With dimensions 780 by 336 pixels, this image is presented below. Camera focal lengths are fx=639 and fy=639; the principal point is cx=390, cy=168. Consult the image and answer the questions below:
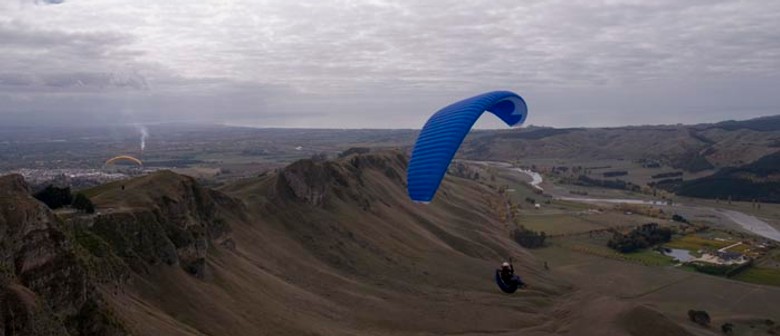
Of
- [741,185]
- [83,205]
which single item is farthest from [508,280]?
[741,185]

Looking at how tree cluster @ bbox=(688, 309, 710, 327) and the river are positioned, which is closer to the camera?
tree cluster @ bbox=(688, 309, 710, 327)

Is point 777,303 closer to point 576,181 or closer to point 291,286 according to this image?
point 291,286

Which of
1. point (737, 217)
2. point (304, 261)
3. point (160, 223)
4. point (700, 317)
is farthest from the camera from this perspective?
point (737, 217)

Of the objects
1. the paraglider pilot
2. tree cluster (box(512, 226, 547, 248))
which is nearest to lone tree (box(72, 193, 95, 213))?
the paraglider pilot

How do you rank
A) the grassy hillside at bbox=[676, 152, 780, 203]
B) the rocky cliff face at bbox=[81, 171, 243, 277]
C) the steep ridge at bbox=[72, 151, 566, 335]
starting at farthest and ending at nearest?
the grassy hillside at bbox=[676, 152, 780, 203]
the steep ridge at bbox=[72, 151, 566, 335]
the rocky cliff face at bbox=[81, 171, 243, 277]

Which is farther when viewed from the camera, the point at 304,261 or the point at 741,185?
the point at 741,185

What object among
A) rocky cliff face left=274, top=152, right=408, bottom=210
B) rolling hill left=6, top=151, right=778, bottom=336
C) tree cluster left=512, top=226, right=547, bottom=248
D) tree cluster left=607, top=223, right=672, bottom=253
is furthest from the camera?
tree cluster left=512, top=226, right=547, bottom=248

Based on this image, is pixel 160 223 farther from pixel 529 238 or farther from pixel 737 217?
pixel 737 217

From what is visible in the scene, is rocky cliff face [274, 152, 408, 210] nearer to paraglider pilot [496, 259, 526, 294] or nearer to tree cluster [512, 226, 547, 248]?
tree cluster [512, 226, 547, 248]
